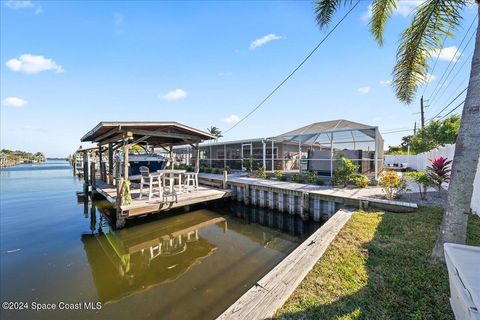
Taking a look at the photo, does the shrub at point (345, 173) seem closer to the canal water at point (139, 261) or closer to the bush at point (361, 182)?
the bush at point (361, 182)

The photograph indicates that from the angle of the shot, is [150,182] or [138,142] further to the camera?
[138,142]

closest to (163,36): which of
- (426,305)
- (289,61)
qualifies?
(289,61)

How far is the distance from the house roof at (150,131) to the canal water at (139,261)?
3.39m

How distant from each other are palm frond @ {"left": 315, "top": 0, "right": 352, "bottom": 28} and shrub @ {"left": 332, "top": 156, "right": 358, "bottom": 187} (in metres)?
5.89

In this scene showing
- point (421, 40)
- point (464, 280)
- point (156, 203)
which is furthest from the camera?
point (156, 203)

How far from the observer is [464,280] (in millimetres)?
1569

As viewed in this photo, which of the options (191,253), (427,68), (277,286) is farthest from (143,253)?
(427,68)

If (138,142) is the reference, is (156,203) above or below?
below

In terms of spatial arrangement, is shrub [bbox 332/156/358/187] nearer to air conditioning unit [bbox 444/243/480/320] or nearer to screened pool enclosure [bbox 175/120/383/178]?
screened pool enclosure [bbox 175/120/383/178]

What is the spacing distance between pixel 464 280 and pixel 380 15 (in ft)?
22.3

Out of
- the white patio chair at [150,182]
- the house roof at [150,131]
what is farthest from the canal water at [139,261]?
the house roof at [150,131]

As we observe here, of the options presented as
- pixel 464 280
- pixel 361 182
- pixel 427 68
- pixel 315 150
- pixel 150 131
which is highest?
pixel 427 68

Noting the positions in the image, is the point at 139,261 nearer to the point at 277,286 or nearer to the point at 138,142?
the point at 277,286

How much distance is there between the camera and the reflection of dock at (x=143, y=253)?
14.7ft
